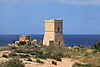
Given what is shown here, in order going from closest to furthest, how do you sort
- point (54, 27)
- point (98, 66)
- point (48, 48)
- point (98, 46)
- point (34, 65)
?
point (34, 65)
point (98, 66)
point (48, 48)
point (54, 27)
point (98, 46)

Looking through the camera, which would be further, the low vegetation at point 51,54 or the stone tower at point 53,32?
the stone tower at point 53,32

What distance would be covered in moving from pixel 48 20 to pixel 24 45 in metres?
6.12

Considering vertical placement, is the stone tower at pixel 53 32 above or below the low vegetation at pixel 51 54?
above

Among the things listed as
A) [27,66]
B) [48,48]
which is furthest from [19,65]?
[48,48]

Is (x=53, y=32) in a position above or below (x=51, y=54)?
above

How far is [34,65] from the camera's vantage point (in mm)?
19906

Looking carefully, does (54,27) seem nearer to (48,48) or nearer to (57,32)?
(57,32)

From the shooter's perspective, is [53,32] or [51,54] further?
[53,32]

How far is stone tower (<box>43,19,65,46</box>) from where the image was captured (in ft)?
130

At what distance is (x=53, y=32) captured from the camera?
39719 mm

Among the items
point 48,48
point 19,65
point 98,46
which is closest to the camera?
point 19,65

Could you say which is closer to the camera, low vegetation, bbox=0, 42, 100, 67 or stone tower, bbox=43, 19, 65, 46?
low vegetation, bbox=0, 42, 100, 67

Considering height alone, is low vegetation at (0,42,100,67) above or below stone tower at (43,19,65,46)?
below

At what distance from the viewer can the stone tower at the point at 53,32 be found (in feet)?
130
